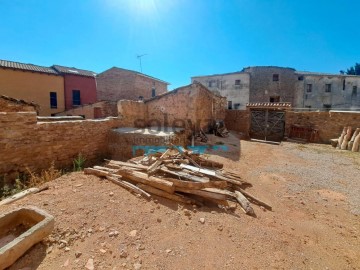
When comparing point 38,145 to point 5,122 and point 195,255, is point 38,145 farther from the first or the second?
point 195,255

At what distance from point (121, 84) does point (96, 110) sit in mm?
5415

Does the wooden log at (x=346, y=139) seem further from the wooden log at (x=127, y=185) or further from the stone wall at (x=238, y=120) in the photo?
the wooden log at (x=127, y=185)

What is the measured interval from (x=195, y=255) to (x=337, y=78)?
32.3m

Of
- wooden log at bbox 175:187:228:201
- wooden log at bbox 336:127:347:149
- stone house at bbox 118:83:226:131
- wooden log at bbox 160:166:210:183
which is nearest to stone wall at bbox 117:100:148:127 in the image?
stone house at bbox 118:83:226:131

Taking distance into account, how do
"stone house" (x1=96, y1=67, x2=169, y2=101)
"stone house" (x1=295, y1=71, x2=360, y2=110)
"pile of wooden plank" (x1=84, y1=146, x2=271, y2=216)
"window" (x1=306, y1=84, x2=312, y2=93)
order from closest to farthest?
"pile of wooden plank" (x1=84, y1=146, x2=271, y2=216) → "stone house" (x1=96, y1=67, x2=169, y2=101) → "stone house" (x1=295, y1=71, x2=360, y2=110) → "window" (x1=306, y1=84, x2=312, y2=93)

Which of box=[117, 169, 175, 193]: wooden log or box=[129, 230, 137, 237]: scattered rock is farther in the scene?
box=[117, 169, 175, 193]: wooden log

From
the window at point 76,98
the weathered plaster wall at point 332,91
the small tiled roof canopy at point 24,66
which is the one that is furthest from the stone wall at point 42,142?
the weathered plaster wall at point 332,91

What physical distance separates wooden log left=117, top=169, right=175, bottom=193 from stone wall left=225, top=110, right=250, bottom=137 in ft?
43.7

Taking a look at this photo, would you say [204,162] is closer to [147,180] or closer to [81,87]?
[147,180]

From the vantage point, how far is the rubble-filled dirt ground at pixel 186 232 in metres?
2.54

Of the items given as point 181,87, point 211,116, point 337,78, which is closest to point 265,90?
point 337,78

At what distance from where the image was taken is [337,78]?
25031 mm

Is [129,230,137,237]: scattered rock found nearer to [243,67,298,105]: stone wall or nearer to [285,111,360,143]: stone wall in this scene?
[285,111,360,143]: stone wall

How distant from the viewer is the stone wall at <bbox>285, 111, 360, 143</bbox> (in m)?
12.2
